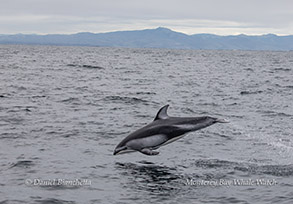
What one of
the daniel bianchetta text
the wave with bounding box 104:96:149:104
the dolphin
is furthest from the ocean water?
the wave with bounding box 104:96:149:104

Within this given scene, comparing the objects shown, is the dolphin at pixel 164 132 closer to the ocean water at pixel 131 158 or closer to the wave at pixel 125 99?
the ocean water at pixel 131 158

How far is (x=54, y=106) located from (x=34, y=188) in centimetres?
1464

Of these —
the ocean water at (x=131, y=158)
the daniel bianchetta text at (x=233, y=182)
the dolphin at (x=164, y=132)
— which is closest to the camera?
the dolphin at (x=164, y=132)

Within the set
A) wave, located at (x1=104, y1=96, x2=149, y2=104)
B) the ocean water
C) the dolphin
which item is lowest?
the ocean water

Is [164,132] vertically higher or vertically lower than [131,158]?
higher

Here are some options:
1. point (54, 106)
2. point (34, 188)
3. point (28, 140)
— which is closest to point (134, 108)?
point (54, 106)

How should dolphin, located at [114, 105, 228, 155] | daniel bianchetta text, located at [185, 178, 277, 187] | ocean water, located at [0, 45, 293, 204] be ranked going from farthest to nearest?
daniel bianchetta text, located at [185, 178, 277, 187]
ocean water, located at [0, 45, 293, 204]
dolphin, located at [114, 105, 228, 155]

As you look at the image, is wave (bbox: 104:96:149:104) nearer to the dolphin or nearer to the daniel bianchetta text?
the daniel bianchetta text

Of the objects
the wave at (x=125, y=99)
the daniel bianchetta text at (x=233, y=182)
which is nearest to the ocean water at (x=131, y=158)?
the daniel bianchetta text at (x=233, y=182)

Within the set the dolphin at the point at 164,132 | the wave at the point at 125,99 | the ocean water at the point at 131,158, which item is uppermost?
the dolphin at the point at 164,132

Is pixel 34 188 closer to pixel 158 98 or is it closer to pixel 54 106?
pixel 54 106

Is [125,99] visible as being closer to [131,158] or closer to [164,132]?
[131,158]

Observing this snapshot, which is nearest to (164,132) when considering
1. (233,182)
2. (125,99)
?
(233,182)

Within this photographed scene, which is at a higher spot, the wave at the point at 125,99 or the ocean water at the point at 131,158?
the wave at the point at 125,99
